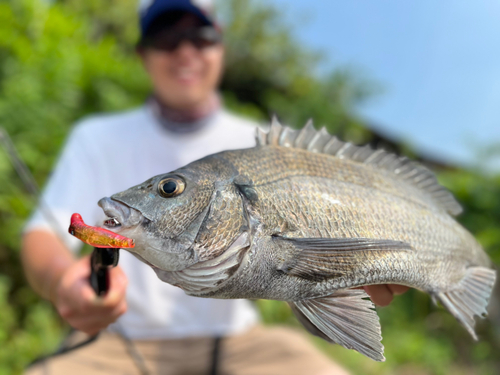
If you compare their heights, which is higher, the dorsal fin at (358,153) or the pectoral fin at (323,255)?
the dorsal fin at (358,153)

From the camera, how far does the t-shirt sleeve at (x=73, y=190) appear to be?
83.2 inches

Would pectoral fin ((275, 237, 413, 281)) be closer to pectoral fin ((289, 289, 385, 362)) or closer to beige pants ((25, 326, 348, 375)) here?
pectoral fin ((289, 289, 385, 362))

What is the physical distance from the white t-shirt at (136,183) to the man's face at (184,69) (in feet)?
0.77

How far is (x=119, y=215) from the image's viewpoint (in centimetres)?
79

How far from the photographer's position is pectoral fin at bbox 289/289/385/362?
2.80ft

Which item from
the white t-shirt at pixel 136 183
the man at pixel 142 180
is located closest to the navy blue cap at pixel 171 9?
the man at pixel 142 180

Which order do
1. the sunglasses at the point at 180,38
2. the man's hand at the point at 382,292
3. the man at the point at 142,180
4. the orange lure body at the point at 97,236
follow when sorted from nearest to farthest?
1. the orange lure body at the point at 97,236
2. the man's hand at the point at 382,292
3. the man at the point at 142,180
4. the sunglasses at the point at 180,38

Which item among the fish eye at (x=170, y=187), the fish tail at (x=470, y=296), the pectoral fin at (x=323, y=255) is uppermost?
the fish eye at (x=170, y=187)

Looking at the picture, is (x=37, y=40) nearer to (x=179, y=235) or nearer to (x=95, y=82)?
(x=95, y=82)

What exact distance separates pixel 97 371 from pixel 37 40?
3984 millimetres

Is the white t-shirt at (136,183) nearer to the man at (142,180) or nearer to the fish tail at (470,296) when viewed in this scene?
the man at (142,180)

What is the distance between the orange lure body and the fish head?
4 centimetres

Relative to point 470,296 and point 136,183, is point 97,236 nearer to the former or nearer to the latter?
point 470,296

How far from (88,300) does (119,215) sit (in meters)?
0.56
